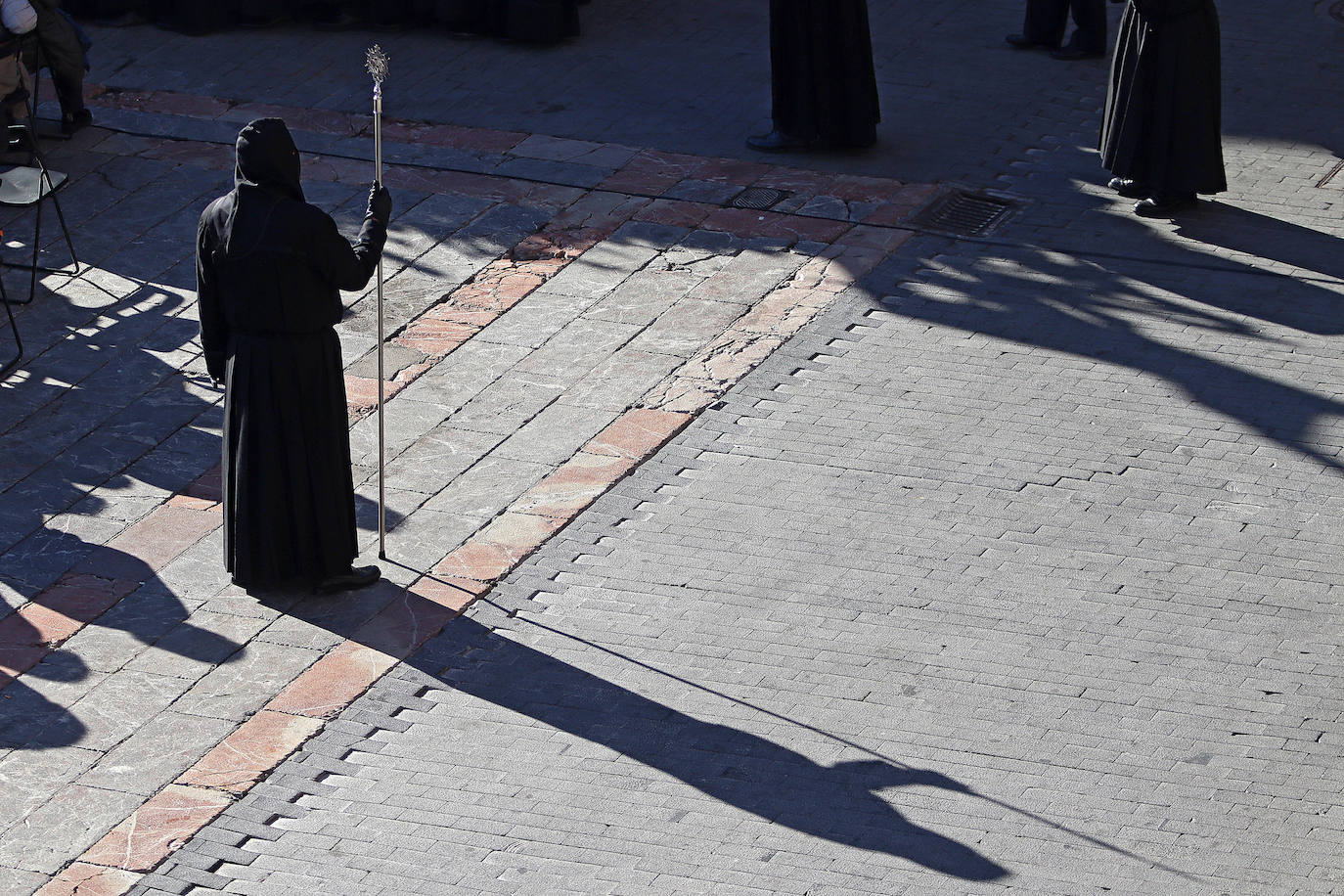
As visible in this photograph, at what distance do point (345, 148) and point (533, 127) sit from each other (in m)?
1.25

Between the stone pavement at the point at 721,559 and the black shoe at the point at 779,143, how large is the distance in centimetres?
33

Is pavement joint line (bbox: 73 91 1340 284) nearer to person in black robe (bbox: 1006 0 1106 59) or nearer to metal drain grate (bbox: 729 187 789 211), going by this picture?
metal drain grate (bbox: 729 187 789 211)

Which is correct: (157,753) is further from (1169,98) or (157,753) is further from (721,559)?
(1169,98)

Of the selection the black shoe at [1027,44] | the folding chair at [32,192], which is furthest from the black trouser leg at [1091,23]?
the folding chair at [32,192]

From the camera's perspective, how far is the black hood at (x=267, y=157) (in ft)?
22.8

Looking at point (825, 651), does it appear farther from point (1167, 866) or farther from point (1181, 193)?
point (1181, 193)

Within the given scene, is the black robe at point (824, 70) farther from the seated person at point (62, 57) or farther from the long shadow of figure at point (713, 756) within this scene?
the long shadow of figure at point (713, 756)

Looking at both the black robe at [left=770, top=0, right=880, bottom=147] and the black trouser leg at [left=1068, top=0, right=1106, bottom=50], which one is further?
the black trouser leg at [left=1068, top=0, right=1106, bottom=50]

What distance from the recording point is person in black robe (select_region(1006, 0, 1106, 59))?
13406mm

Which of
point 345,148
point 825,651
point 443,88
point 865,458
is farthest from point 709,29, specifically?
point 825,651

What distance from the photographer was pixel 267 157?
6.96m

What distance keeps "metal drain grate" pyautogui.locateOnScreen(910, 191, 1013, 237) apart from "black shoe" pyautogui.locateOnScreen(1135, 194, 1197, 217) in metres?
0.77

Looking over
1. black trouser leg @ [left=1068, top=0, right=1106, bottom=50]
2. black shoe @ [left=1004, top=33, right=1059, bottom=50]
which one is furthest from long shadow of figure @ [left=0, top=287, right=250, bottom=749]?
black trouser leg @ [left=1068, top=0, right=1106, bottom=50]

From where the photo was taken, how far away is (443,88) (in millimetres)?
12992
